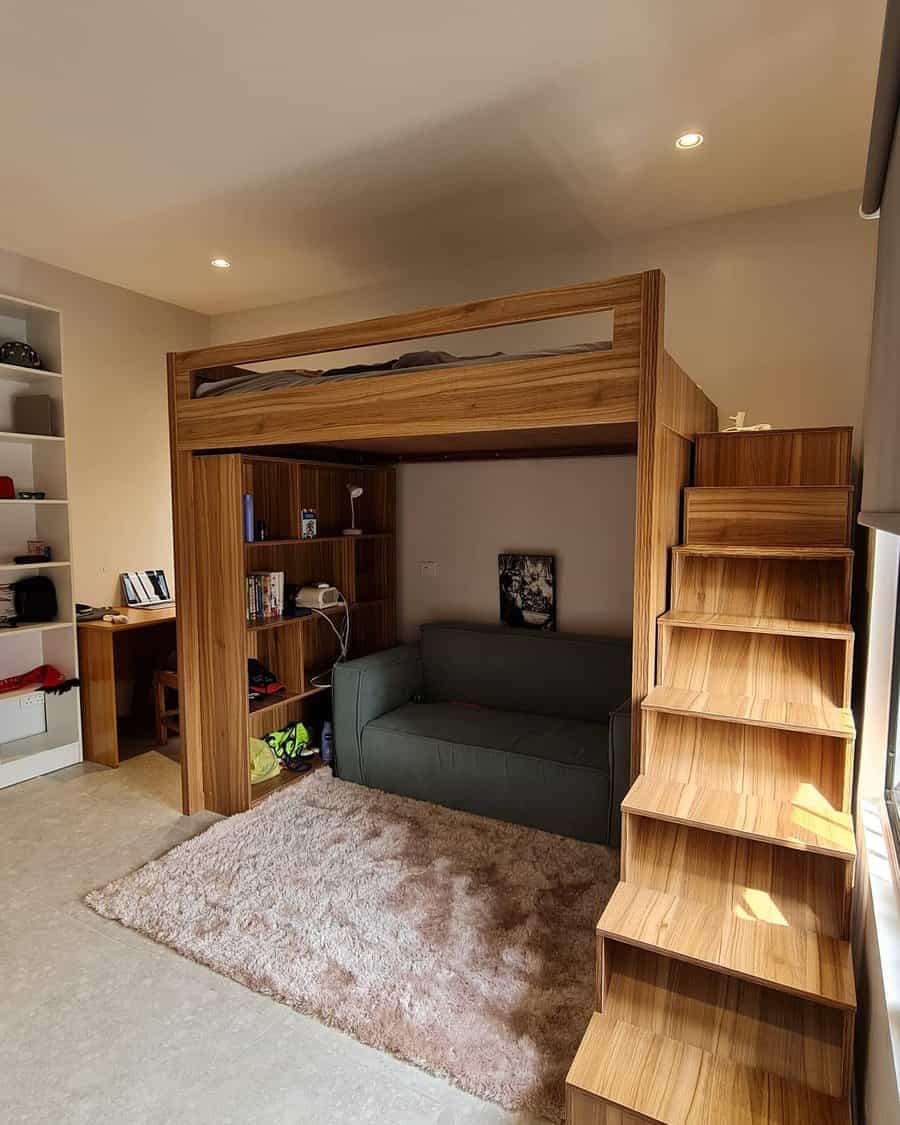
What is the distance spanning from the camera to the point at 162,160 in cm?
254

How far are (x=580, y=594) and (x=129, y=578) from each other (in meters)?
2.80

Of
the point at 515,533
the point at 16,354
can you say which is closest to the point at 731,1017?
the point at 515,533

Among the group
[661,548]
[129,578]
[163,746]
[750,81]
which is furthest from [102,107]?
[163,746]

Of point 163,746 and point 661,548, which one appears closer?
→ point 661,548

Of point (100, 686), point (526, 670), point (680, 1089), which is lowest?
point (680, 1089)

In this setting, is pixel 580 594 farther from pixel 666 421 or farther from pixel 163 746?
pixel 163 746

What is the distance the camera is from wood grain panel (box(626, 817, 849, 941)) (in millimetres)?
1578

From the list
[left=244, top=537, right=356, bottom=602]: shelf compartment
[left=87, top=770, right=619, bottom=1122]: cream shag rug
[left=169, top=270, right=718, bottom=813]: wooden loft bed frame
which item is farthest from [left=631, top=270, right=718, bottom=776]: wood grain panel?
[left=244, top=537, right=356, bottom=602]: shelf compartment

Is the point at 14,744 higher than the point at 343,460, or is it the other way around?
the point at 343,460

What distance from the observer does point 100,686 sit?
360cm

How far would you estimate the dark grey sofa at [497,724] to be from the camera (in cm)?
268

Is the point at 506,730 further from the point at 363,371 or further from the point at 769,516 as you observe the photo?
the point at 363,371

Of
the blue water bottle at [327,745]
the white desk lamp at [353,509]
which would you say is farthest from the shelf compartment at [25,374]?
the blue water bottle at [327,745]

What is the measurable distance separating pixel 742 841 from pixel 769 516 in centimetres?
106
